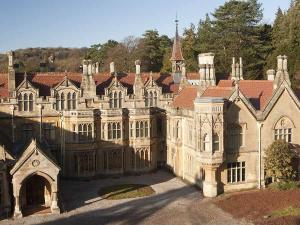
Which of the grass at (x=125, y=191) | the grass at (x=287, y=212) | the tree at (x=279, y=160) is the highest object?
the tree at (x=279, y=160)

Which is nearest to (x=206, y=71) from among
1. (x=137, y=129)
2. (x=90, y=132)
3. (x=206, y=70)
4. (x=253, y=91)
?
(x=206, y=70)

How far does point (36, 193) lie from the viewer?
29547mm

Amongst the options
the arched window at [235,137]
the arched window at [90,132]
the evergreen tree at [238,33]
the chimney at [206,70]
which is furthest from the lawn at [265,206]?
the evergreen tree at [238,33]

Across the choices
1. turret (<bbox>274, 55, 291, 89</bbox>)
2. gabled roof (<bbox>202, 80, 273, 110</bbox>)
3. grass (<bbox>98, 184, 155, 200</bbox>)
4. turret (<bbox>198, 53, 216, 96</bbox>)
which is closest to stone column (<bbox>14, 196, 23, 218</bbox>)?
grass (<bbox>98, 184, 155, 200</bbox>)

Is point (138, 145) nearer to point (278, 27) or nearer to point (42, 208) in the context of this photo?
point (42, 208)

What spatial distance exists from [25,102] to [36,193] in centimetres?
971

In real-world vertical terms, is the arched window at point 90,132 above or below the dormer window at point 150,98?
below

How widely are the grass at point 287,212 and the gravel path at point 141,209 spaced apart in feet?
8.09

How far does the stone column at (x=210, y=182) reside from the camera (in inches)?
1198

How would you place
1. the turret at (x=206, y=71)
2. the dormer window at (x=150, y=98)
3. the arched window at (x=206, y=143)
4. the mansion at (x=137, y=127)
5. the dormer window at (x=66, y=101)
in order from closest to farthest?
the mansion at (x=137, y=127) → the arched window at (x=206, y=143) → the turret at (x=206, y=71) → the dormer window at (x=66, y=101) → the dormer window at (x=150, y=98)

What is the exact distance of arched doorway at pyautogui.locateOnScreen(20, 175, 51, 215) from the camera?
28.7 meters

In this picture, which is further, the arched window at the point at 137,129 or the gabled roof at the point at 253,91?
the arched window at the point at 137,129

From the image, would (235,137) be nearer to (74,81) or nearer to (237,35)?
(74,81)

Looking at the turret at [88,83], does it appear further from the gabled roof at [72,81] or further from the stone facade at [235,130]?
the stone facade at [235,130]
